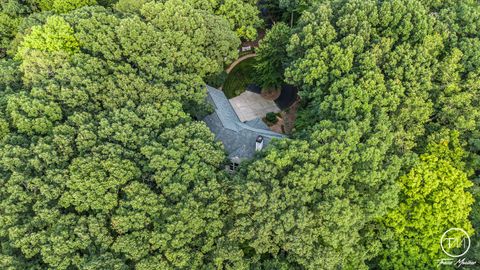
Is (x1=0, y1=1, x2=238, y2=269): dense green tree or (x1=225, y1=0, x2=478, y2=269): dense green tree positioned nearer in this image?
(x1=0, y1=1, x2=238, y2=269): dense green tree

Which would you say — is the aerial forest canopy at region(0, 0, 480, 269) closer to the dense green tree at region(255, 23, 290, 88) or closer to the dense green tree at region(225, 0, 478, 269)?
the dense green tree at region(225, 0, 478, 269)

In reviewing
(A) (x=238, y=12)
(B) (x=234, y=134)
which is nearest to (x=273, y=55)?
(A) (x=238, y=12)

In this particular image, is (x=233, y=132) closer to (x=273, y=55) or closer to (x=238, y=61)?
(x=273, y=55)

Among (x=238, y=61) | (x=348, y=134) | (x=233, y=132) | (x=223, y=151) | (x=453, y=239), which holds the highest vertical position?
(x=348, y=134)

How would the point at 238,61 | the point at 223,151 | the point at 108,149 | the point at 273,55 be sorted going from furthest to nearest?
1. the point at 238,61
2. the point at 273,55
3. the point at 223,151
4. the point at 108,149

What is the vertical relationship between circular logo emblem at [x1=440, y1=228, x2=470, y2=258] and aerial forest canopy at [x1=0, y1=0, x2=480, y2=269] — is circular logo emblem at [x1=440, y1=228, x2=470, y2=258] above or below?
below

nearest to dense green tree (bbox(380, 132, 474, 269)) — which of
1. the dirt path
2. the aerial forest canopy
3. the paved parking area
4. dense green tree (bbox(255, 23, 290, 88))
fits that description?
the aerial forest canopy
